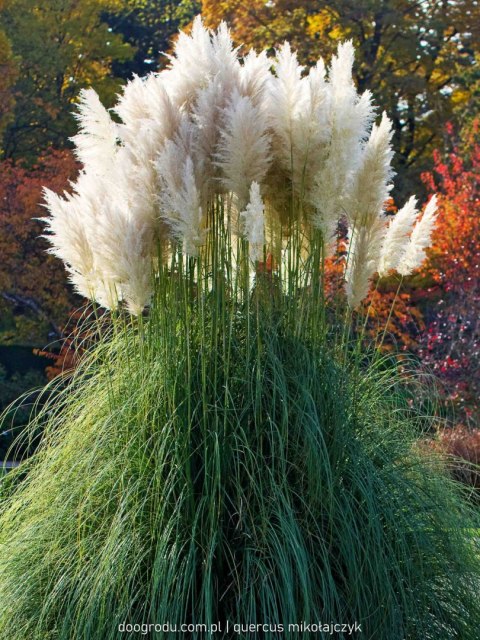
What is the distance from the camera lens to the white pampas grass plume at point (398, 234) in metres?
4.04

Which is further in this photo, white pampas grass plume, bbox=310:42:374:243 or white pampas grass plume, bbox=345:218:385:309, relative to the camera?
white pampas grass plume, bbox=345:218:385:309

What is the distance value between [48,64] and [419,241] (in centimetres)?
1507

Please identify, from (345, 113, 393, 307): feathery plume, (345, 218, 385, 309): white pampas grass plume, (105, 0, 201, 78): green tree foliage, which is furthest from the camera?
(105, 0, 201, 78): green tree foliage

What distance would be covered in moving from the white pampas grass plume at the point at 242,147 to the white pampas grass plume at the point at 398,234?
766 millimetres

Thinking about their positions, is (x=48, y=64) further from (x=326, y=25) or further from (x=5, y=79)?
(x=326, y=25)

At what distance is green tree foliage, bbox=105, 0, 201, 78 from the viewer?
77.5 feet

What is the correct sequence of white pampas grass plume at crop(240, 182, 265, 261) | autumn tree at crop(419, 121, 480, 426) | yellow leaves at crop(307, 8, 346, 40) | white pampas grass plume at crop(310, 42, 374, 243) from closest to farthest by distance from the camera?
1. white pampas grass plume at crop(240, 182, 265, 261)
2. white pampas grass plume at crop(310, 42, 374, 243)
3. autumn tree at crop(419, 121, 480, 426)
4. yellow leaves at crop(307, 8, 346, 40)

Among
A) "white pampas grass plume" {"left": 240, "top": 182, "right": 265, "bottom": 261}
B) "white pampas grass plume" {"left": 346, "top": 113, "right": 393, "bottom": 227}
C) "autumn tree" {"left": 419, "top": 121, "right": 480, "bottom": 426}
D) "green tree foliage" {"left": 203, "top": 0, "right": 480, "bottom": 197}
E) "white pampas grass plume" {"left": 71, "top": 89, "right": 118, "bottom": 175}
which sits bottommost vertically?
"autumn tree" {"left": 419, "top": 121, "right": 480, "bottom": 426}

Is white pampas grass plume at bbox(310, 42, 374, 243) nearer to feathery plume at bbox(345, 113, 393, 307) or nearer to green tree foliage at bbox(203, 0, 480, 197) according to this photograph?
feathery plume at bbox(345, 113, 393, 307)

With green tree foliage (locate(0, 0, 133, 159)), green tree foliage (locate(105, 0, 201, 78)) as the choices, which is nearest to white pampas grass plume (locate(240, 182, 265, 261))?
green tree foliage (locate(0, 0, 133, 159))

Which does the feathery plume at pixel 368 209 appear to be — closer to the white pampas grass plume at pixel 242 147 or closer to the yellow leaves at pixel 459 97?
the white pampas grass plume at pixel 242 147

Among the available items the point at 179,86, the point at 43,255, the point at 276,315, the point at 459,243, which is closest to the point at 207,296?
the point at 276,315

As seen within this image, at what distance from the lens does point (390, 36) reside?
720 inches

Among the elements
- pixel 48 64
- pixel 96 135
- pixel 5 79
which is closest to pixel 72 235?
pixel 96 135
